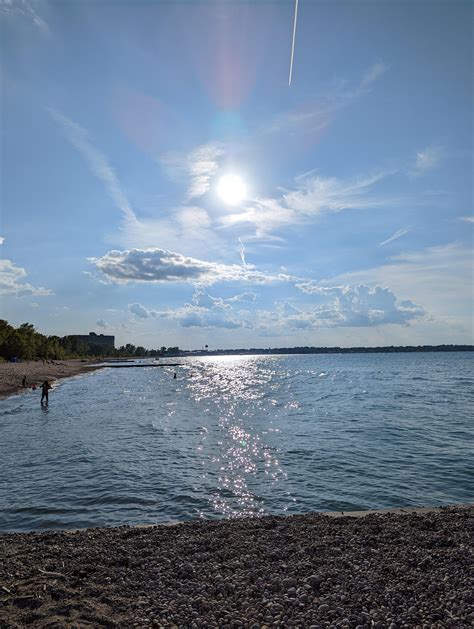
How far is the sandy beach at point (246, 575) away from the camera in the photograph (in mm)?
6695

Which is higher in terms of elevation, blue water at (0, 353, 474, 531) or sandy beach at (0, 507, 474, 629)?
sandy beach at (0, 507, 474, 629)

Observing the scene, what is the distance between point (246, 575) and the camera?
8023mm

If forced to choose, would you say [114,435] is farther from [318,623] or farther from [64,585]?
[318,623]

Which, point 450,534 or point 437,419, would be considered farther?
point 437,419

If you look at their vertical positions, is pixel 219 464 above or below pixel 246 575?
below

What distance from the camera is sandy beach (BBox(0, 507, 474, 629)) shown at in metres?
6.70

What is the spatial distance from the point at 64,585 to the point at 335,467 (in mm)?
13361

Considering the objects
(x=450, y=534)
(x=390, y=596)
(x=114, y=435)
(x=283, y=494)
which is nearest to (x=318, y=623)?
(x=390, y=596)

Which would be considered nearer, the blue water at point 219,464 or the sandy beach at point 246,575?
the sandy beach at point 246,575

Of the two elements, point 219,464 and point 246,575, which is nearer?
point 246,575

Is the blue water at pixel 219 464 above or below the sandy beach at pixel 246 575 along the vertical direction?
below

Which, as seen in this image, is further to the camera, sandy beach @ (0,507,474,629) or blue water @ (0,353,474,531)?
blue water @ (0,353,474,531)

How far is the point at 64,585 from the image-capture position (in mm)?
7762

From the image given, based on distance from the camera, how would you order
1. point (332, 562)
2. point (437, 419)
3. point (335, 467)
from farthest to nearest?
point (437, 419) → point (335, 467) → point (332, 562)
